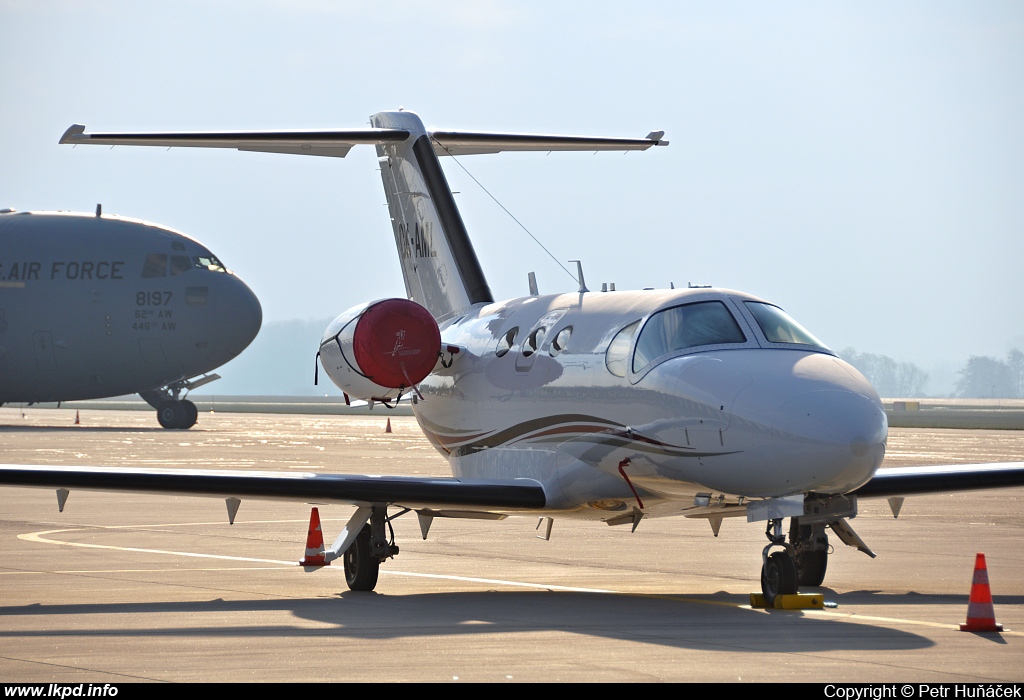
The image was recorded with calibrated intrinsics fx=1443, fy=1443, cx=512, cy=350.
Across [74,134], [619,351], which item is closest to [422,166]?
[74,134]

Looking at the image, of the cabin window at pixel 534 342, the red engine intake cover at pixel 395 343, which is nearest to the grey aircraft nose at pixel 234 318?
the red engine intake cover at pixel 395 343

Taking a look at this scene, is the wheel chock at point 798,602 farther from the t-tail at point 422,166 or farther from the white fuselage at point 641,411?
the t-tail at point 422,166

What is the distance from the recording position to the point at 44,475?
12.3 metres

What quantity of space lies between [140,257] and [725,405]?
1534 inches

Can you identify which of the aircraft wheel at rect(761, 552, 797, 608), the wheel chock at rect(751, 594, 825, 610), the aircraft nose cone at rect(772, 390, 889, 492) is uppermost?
the aircraft nose cone at rect(772, 390, 889, 492)

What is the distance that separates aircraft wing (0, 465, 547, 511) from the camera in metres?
12.4

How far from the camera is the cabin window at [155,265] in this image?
1861 inches

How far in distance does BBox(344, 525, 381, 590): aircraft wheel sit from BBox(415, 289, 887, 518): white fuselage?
1.75m

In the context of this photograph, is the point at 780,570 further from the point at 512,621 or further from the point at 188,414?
the point at 188,414

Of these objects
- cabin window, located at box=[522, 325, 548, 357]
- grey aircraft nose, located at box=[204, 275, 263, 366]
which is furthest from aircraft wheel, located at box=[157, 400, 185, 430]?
cabin window, located at box=[522, 325, 548, 357]

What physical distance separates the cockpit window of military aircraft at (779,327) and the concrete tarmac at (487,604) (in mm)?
2214

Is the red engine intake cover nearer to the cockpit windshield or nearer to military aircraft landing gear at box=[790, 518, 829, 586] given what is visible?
military aircraft landing gear at box=[790, 518, 829, 586]
